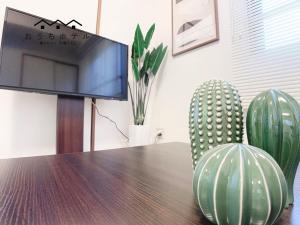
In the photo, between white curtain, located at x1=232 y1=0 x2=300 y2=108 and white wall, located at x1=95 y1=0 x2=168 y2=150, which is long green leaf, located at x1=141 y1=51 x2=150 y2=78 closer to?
white wall, located at x1=95 y1=0 x2=168 y2=150

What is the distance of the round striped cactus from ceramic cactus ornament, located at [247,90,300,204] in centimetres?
7

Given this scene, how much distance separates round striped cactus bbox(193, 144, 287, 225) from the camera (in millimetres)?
207

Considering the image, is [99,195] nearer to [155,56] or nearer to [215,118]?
[215,118]

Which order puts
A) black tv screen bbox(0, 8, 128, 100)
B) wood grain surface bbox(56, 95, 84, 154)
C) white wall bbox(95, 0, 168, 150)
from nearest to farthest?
black tv screen bbox(0, 8, 128, 100) < wood grain surface bbox(56, 95, 84, 154) < white wall bbox(95, 0, 168, 150)

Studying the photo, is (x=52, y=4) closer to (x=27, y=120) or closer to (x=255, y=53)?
(x=27, y=120)

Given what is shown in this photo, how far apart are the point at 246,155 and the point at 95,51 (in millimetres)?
1564

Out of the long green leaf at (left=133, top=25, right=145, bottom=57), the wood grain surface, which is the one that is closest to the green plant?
the long green leaf at (left=133, top=25, right=145, bottom=57)

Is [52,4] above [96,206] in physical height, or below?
above

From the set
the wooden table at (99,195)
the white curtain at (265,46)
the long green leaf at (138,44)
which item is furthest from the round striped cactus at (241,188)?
the long green leaf at (138,44)

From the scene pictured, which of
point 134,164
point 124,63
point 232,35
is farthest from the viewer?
point 124,63

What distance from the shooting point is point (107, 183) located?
41 centimetres

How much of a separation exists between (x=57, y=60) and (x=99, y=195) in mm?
1292

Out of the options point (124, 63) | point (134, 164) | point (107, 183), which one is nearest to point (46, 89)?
point (124, 63)

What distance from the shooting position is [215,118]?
32cm
